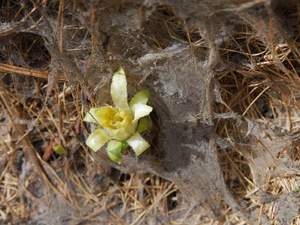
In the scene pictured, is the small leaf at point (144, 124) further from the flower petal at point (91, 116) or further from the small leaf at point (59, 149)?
the small leaf at point (59, 149)

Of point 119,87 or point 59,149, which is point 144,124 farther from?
point 59,149

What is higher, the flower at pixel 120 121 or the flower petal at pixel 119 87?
the flower petal at pixel 119 87

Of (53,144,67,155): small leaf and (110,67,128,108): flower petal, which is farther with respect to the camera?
(53,144,67,155): small leaf

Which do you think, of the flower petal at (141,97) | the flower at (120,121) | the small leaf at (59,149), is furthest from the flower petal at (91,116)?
the small leaf at (59,149)

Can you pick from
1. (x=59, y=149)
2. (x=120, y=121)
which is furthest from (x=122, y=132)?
(x=59, y=149)

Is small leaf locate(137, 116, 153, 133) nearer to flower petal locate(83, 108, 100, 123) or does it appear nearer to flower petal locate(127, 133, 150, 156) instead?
flower petal locate(127, 133, 150, 156)

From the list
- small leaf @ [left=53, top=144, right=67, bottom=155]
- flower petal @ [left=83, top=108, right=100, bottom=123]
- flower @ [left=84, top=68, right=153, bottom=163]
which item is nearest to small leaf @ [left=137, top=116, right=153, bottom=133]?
flower @ [left=84, top=68, right=153, bottom=163]
